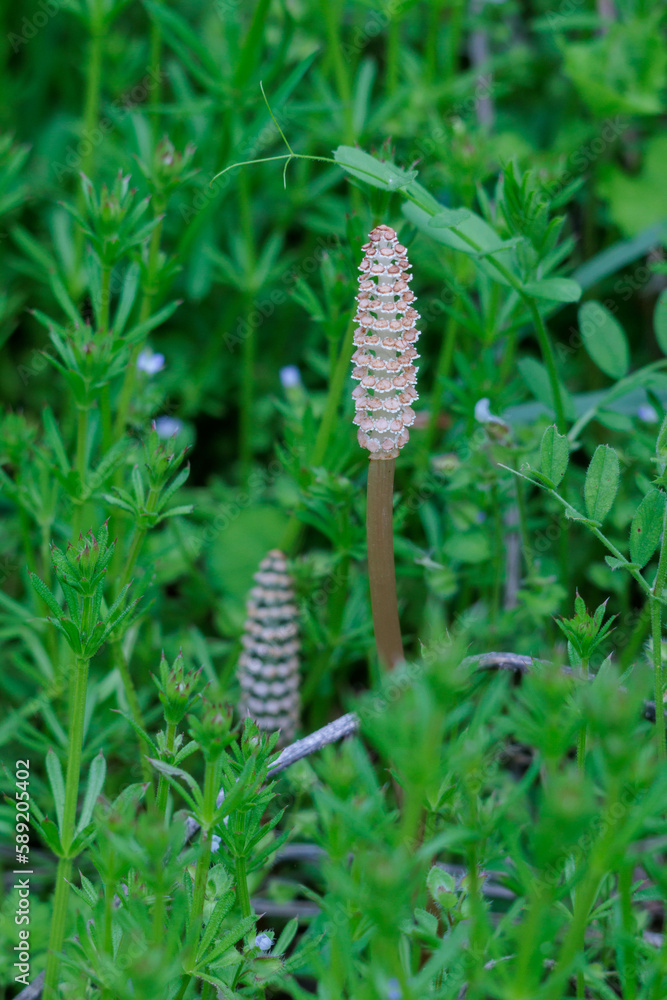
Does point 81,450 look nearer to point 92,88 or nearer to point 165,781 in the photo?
point 165,781

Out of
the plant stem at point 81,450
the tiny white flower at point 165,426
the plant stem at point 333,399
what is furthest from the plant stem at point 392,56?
the plant stem at point 81,450

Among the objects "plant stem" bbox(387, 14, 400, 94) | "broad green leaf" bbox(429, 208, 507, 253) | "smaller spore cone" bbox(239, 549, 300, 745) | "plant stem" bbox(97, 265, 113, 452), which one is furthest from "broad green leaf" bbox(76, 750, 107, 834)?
"plant stem" bbox(387, 14, 400, 94)

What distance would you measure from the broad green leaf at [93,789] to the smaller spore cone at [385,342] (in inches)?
31.9

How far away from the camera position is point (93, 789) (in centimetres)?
170

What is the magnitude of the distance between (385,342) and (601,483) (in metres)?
0.49

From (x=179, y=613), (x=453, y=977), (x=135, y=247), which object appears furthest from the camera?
(x=179, y=613)

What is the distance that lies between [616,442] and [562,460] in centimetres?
133

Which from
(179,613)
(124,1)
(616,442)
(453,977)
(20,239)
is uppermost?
(124,1)

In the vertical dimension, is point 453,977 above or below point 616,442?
below

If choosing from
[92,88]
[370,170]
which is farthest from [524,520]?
[92,88]

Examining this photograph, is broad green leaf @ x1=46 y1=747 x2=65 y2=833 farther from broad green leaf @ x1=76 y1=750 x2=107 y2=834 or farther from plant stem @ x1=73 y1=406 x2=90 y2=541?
plant stem @ x1=73 y1=406 x2=90 y2=541

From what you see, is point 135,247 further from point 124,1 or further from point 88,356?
point 124,1

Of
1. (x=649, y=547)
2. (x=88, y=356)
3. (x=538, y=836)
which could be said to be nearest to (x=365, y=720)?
(x=538, y=836)

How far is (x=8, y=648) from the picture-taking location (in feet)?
8.29
